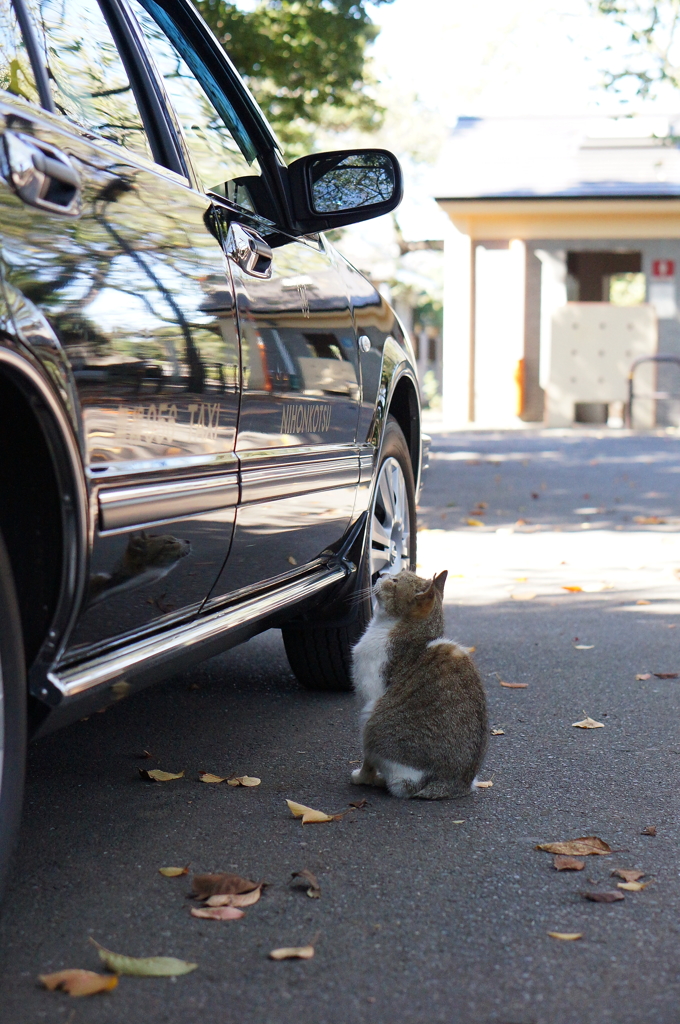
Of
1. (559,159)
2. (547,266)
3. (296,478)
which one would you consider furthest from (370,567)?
(559,159)

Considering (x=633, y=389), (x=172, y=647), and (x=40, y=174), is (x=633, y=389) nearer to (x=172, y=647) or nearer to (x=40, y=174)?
(x=172, y=647)

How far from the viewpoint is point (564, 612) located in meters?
5.75

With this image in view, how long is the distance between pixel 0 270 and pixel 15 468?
361 mm

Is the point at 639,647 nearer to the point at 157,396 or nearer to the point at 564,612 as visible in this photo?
the point at 564,612

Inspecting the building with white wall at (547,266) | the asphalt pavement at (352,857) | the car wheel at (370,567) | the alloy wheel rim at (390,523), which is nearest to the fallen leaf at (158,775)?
the asphalt pavement at (352,857)

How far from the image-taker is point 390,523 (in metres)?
4.32

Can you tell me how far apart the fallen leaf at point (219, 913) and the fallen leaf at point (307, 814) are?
0.54 meters

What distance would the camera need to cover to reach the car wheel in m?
3.96

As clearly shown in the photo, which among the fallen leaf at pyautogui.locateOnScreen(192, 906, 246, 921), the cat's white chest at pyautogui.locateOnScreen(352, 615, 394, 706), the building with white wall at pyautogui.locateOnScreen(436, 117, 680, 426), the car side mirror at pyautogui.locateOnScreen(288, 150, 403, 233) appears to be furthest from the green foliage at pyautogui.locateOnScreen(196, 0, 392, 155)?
the fallen leaf at pyautogui.locateOnScreen(192, 906, 246, 921)

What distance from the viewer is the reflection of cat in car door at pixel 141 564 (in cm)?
207

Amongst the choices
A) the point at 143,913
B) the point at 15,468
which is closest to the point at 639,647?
the point at 143,913

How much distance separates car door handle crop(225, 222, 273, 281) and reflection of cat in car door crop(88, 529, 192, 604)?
798 mm

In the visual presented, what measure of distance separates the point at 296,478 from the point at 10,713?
1292 mm

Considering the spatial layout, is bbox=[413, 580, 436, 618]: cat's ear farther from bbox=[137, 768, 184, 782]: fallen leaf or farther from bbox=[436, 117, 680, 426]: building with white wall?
bbox=[436, 117, 680, 426]: building with white wall
